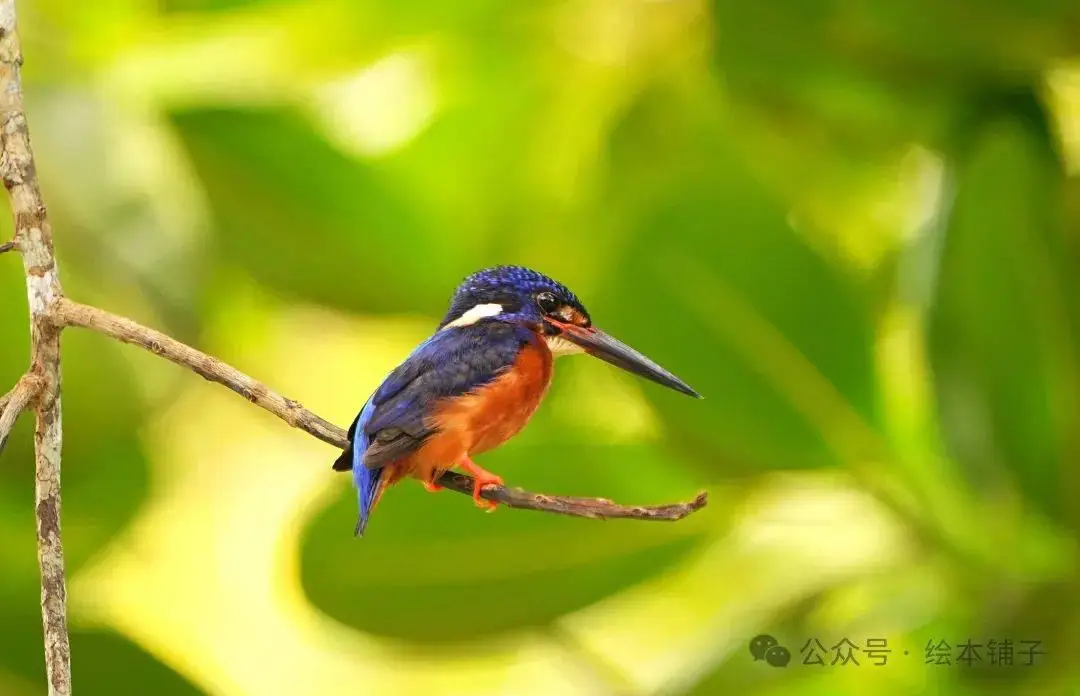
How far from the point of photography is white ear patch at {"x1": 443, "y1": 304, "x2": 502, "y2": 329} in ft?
1.58

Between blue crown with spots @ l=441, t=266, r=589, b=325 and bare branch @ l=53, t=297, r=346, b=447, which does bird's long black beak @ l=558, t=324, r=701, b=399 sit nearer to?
blue crown with spots @ l=441, t=266, r=589, b=325

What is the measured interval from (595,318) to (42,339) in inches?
13.9

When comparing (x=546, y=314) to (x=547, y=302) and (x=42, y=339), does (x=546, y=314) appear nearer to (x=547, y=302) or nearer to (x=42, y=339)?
(x=547, y=302)

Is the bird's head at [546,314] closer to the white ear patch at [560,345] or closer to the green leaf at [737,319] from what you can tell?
the white ear patch at [560,345]

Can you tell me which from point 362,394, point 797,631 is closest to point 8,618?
point 362,394

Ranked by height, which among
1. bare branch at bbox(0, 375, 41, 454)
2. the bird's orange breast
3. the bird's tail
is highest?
the bird's orange breast

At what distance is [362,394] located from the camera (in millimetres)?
798

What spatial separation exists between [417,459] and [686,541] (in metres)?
0.30

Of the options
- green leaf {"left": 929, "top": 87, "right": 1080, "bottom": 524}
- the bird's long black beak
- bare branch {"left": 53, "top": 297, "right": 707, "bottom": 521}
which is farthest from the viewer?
green leaf {"left": 929, "top": 87, "right": 1080, "bottom": 524}

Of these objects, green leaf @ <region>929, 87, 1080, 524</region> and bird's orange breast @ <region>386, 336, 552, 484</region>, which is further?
green leaf @ <region>929, 87, 1080, 524</region>

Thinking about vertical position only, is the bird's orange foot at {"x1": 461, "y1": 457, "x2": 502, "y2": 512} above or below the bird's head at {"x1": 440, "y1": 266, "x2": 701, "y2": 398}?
Result: below

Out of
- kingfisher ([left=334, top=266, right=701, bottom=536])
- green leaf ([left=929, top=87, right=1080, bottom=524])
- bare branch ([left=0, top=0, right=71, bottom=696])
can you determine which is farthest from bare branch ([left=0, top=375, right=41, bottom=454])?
green leaf ([left=929, top=87, right=1080, bottom=524])

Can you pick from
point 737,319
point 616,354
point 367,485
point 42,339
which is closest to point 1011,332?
point 737,319

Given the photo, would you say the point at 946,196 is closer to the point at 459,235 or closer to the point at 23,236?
the point at 459,235
